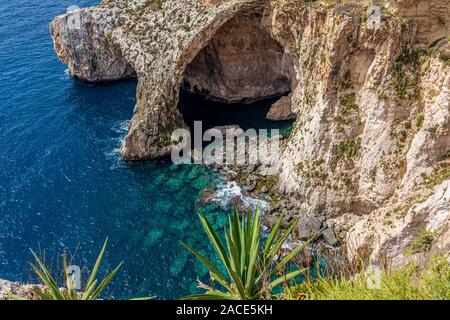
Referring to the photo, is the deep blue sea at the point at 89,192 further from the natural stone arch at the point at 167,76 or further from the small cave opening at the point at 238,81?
the small cave opening at the point at 238,81

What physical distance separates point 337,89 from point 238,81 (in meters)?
26.7

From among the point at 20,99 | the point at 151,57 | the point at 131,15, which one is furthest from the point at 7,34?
the point at 151,57

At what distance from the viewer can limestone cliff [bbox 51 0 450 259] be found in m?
38.2

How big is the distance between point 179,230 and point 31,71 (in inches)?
1886

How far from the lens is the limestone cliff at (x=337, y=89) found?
1502 inches

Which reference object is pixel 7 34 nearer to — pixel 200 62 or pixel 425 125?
pixel 200 62

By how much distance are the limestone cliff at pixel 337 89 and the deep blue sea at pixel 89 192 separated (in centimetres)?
556

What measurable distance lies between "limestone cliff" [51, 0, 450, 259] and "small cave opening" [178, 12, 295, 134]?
287 mm

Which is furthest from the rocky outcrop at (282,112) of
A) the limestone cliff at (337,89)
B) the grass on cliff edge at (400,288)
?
the grass on cliff edge at (400,288)

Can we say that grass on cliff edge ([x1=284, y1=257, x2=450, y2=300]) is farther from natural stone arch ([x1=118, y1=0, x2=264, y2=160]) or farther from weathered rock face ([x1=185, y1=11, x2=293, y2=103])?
weathered rock face ([x1=185, y1=11, x2=293, y2=103])

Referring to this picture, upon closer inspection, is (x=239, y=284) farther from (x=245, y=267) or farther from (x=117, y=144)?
(x=117, y=144)

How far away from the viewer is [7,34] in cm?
9069

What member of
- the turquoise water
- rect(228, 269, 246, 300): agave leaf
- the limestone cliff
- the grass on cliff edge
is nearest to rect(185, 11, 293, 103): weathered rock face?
the limestone cliff
